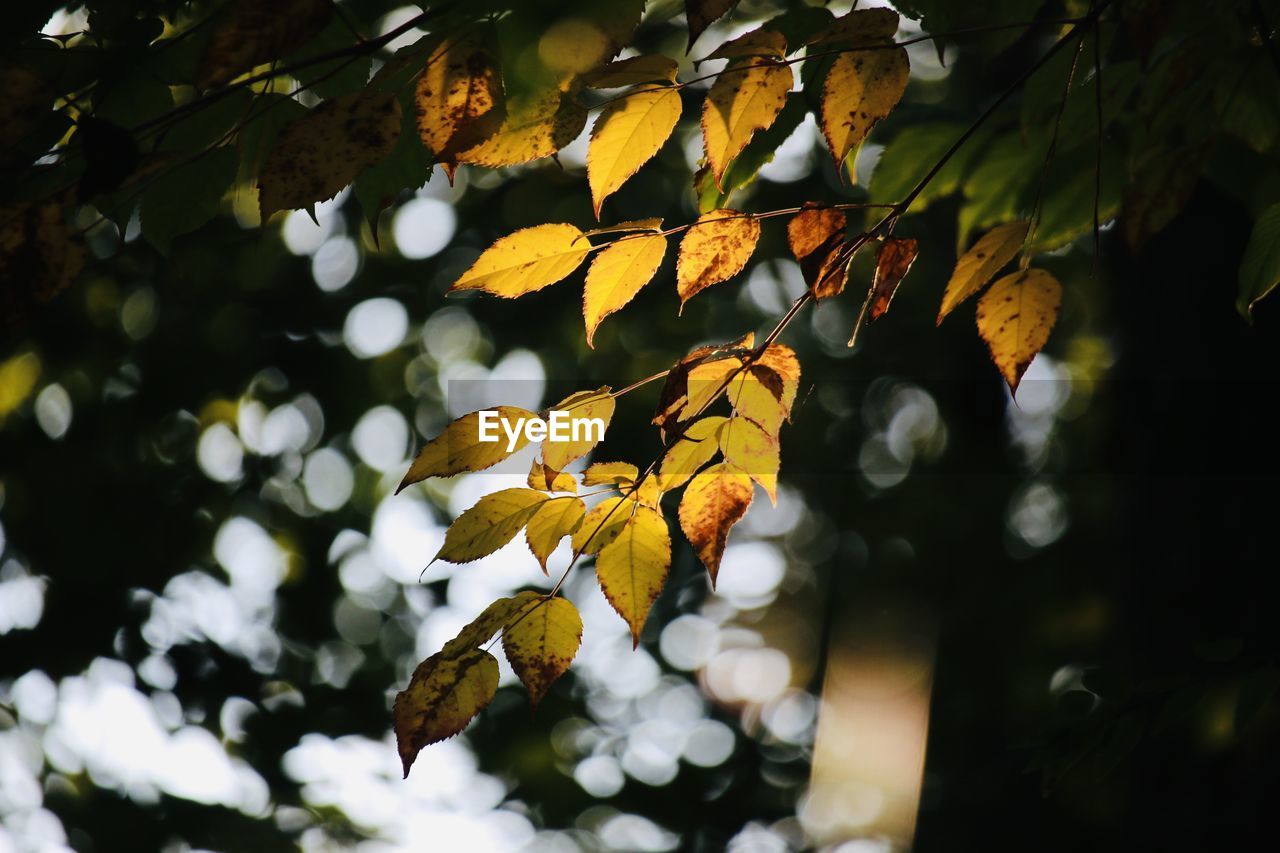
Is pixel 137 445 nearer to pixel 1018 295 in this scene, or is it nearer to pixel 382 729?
pixel 382 729

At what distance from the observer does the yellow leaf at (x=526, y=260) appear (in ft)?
2.19

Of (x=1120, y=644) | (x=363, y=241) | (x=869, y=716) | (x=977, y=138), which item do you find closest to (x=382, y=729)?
(x=363, y=241)

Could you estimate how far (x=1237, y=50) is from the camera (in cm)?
91

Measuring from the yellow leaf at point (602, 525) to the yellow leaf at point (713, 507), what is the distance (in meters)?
0.05

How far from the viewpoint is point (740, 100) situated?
0.65 m

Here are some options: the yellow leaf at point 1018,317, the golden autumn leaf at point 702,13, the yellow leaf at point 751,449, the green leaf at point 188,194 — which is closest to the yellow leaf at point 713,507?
the yellow leaf at point 751,449

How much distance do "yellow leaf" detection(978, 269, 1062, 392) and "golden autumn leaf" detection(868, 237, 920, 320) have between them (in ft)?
0.25

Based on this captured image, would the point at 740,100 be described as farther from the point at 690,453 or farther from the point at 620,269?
the point at 690,453

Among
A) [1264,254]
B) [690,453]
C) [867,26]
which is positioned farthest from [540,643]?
[1264,254]

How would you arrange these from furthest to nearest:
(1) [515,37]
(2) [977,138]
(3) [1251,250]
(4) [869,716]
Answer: (4) [869,716]
(2) [977,138]
(3) [1251,250]
(1) [515,37]

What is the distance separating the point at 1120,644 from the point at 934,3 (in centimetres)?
151

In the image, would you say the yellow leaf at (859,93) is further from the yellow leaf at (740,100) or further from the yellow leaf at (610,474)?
the yellow leaf at (610,474)

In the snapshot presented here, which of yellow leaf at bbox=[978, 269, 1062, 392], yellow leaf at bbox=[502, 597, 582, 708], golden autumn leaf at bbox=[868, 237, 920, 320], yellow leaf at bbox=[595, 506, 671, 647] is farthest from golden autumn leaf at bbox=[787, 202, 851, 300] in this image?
yellow leaf at bbox=[502, 597, 582, 708]

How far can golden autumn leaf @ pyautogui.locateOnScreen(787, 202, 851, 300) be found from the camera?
27.3 inches
